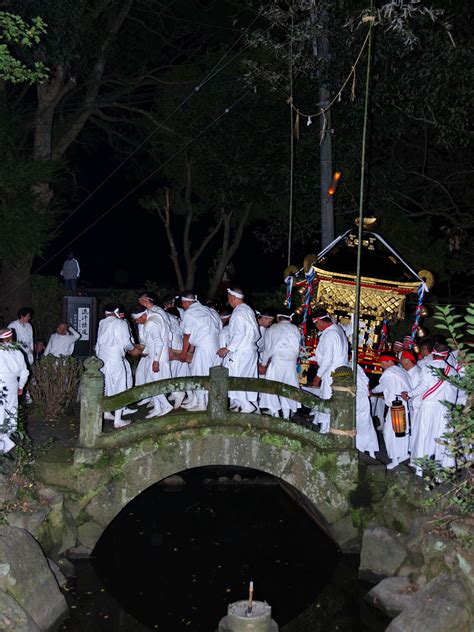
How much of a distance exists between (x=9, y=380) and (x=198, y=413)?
8.58 feet

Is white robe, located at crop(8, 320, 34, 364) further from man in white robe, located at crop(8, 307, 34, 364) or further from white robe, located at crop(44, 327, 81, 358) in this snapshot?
white robe, located at crop(44, 327, 81, 358)

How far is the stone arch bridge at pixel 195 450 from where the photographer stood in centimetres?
1064

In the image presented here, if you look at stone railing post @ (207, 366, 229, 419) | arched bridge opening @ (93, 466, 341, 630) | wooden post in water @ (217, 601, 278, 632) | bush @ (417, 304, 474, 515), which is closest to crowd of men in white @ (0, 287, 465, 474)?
stone railing post @ (207, 366, 229, 419)

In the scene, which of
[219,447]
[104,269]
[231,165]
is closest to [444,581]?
[219,447]

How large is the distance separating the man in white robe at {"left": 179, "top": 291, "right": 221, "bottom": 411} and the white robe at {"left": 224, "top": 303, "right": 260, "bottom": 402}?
57cm

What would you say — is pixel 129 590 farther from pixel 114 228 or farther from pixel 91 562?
pixel 114 228

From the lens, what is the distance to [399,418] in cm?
1148

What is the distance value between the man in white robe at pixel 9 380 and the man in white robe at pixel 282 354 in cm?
401

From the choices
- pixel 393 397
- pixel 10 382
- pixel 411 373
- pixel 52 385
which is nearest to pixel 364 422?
pixel 393 397

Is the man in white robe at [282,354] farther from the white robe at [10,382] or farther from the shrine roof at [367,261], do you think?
the white robe at [10,382]

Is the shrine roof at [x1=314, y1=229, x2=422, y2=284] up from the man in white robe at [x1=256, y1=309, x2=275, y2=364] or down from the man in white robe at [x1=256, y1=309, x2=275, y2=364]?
up

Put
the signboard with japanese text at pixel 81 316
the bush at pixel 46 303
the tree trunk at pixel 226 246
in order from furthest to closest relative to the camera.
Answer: the tree trunk at pixel 226 246 < the bush at pixel 46 303 < the signboard with japanese text at pixel 81 316

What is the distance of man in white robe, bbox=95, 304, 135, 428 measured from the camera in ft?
40.3

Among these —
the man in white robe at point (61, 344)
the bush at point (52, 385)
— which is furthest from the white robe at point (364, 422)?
the man in white robe at point (61, 344)
